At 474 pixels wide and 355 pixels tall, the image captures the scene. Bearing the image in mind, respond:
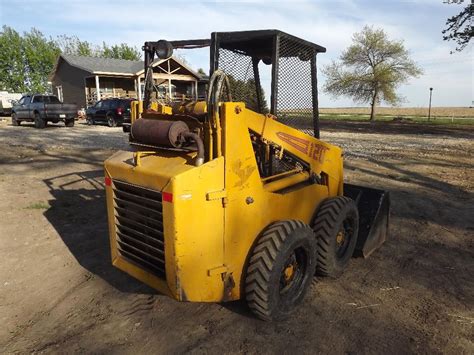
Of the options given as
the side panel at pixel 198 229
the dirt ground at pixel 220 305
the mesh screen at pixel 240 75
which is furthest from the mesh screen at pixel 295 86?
the dirt ground at pixel 220 305

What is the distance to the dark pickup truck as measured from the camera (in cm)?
2127

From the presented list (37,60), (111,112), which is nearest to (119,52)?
(37,60)

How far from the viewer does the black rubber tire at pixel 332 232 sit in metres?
3.87

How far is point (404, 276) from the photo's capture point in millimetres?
4188

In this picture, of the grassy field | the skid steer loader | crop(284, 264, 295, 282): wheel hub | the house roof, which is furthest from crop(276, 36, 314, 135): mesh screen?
the house roof

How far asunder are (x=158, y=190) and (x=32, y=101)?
73.4ft

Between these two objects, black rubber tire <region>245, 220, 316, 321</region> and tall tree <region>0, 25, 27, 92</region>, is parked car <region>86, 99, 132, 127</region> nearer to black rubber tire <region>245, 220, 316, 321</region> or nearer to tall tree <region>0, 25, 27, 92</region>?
black rubber tire <region>245, 220, 316, 321</region>

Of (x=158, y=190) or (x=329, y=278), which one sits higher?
(x=158, y=190)

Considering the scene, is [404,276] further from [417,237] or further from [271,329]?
[271,329]

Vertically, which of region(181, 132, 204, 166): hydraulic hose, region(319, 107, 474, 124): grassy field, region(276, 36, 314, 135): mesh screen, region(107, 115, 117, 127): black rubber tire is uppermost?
region(276, 36, 314, 135): mesh screen

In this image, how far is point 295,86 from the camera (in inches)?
158

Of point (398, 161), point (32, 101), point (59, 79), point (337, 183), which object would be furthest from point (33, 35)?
point (337, 183)

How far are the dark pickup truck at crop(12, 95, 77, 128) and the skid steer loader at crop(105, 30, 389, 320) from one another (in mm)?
19917

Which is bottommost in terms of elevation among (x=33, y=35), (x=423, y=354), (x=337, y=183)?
(x=423, y=354)
